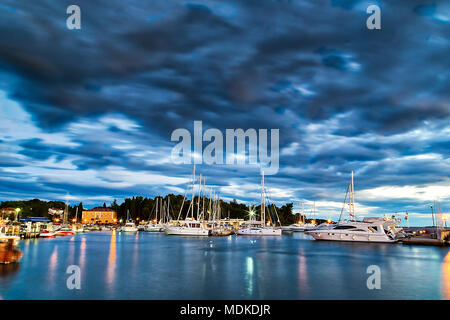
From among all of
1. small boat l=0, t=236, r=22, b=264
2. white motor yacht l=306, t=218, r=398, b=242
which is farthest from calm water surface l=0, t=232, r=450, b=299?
Result: white motor yacht l=306, t=218, r=398, b=242

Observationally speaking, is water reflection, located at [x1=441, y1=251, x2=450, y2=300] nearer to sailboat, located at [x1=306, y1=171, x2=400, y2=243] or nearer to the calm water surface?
the calm water surface

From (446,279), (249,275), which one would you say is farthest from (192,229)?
(446,279)

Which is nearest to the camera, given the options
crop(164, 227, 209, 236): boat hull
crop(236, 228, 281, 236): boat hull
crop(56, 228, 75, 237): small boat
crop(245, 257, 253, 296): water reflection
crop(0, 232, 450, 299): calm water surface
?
crop(0, 232, 450, 299): calm water surface

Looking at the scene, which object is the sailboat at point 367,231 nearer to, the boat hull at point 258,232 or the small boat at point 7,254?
the boat hull at point 258,232

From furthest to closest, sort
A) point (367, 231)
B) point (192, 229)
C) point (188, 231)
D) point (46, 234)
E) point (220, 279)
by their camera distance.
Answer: point (188, 231)
point (192, 229)
point (46, 234)
point (367, 231)
point (220, 279)

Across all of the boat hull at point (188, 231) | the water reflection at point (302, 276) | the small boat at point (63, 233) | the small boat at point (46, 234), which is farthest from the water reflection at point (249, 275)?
the small boat at point (63, 233)

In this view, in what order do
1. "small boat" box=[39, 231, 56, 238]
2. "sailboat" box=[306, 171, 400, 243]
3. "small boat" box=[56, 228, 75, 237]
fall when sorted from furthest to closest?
1. "small boat" box=[56, 228, 75, 237]
2. "small boat" box=[39, 231, 56, 238]
3. "sailboat" box=[306, 171, 400, 243]

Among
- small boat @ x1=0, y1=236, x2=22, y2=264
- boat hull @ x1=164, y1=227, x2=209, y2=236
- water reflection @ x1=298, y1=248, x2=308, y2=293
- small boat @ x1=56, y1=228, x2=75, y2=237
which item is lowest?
small boat @ x1=56, y1=228, x2=75, y2=237

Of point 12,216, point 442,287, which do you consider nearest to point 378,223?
point 442,287

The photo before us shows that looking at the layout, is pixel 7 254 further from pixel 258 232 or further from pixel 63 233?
pixel 258 232

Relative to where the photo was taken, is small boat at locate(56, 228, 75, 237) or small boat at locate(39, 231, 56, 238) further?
small boat at locate(56, 228, 75, 237)
